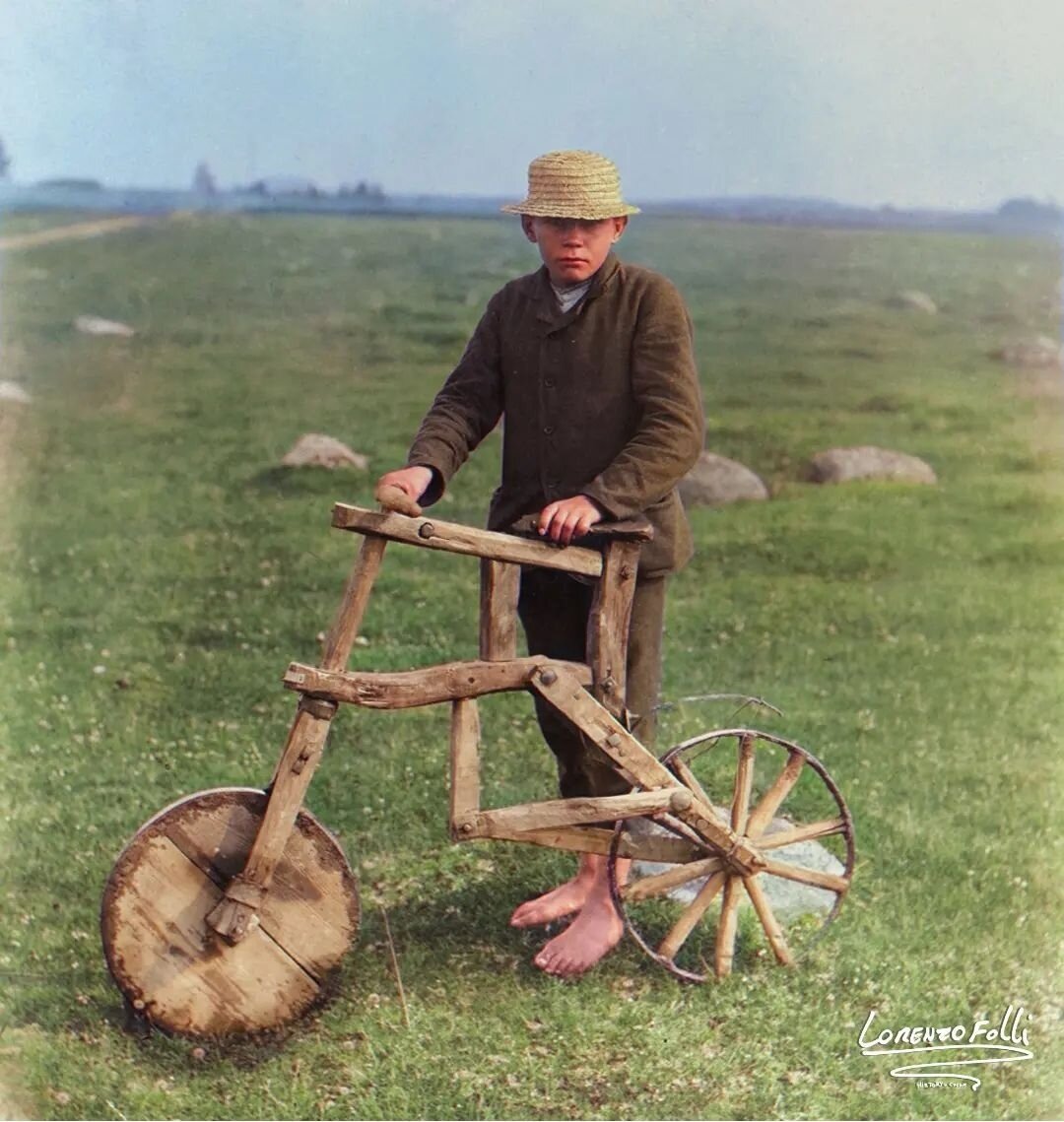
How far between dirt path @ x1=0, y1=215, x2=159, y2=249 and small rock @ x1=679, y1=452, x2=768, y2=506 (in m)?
2.68

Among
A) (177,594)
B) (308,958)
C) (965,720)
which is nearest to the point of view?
(308,958)

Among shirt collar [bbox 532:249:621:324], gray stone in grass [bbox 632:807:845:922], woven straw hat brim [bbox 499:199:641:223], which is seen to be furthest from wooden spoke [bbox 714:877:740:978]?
woven straw hat brim [bbox 499:199:641:223]

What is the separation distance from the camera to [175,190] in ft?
17.6

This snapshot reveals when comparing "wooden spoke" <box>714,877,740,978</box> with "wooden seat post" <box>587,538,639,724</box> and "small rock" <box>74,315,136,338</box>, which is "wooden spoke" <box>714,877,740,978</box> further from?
"small rock" <box>74,315,136,338</box>

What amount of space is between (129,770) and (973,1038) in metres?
2.66

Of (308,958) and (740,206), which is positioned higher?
(740,206)

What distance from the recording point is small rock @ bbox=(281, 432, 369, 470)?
642cm

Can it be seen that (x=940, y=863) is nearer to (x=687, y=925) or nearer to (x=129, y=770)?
(x=687, y=925)

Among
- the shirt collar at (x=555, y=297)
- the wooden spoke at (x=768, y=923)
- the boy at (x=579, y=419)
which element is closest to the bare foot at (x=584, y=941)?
the boy at (x=579, y=419)

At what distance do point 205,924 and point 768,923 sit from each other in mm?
1463

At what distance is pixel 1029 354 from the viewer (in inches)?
240

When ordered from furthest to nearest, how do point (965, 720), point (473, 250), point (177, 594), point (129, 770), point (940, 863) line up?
point (473, 250) < point (177, 594) < point (965, 720) < point (129, 770) < point (940, 863)

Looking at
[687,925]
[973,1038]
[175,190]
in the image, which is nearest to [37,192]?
[175,190]

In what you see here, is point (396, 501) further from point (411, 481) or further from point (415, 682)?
point (415, 682)
